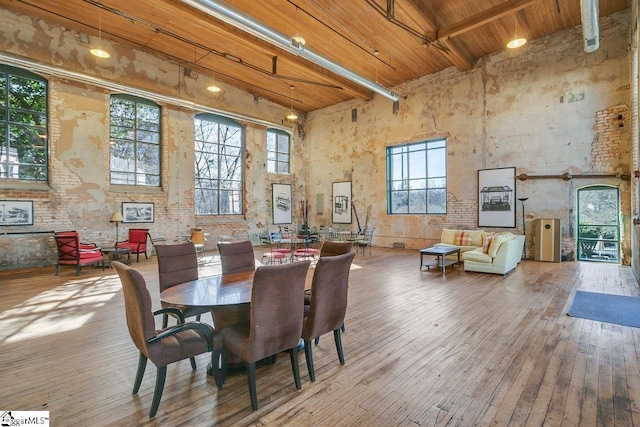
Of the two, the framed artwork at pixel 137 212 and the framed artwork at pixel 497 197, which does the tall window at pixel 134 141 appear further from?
the framed artwork at pixel 497 197

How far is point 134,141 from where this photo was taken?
904cm

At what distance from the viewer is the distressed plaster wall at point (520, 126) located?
726 cm

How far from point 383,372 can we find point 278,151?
11.0 m

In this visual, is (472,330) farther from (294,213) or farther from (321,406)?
(294,213)

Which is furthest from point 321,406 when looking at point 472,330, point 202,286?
point 472,330

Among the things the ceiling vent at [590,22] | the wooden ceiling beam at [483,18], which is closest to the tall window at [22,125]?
the wooden ceiling beam at [483,18]

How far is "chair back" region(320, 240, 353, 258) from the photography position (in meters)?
3.57

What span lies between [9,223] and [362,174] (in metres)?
9.79

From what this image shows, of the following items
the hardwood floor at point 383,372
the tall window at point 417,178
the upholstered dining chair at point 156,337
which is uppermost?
the tall window at point 417,178

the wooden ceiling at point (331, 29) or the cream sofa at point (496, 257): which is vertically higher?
the wooden ceiling at point (331, 29)

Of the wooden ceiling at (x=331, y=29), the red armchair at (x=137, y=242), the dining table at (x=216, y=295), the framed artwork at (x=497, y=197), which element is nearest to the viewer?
the dining table at (x=216, y=295)

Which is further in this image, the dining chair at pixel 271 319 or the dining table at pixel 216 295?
the dining table at pixel 216 295

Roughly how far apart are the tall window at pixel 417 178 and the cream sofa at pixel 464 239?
159 cm

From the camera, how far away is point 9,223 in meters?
7.06
